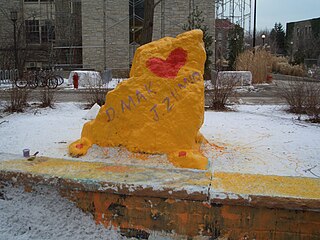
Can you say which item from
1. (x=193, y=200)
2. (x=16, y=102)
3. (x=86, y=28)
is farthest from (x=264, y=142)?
(x=86, y=28)

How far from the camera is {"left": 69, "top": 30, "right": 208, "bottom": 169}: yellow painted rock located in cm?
518

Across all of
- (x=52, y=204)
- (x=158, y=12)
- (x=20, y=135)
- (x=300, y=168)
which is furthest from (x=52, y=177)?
(x=158, y=12)

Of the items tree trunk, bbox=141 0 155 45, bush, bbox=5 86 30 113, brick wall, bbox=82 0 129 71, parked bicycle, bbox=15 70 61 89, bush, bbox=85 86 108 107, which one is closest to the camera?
tree trunk, bbox=141 0 155 45

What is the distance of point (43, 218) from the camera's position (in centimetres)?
335

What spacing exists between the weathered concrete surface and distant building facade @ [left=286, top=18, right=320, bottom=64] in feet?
116

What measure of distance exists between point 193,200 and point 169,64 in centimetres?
294

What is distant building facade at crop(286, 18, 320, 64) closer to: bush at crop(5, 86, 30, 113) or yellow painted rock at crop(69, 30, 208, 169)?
bush at crop(5, 86, 30, 113)

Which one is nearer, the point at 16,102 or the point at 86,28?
the point at 16,102

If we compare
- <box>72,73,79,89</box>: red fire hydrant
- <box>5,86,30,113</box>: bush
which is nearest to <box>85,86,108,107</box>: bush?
<box>5,86,30,113</box>: bush

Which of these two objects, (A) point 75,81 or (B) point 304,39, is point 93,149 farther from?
(B) point 304,39

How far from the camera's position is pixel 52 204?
11.0ft

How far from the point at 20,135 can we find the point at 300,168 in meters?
4.87

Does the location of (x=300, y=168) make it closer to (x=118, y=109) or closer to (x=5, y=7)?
(x=118, y=109)

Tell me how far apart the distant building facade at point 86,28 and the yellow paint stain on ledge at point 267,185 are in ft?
77.0
